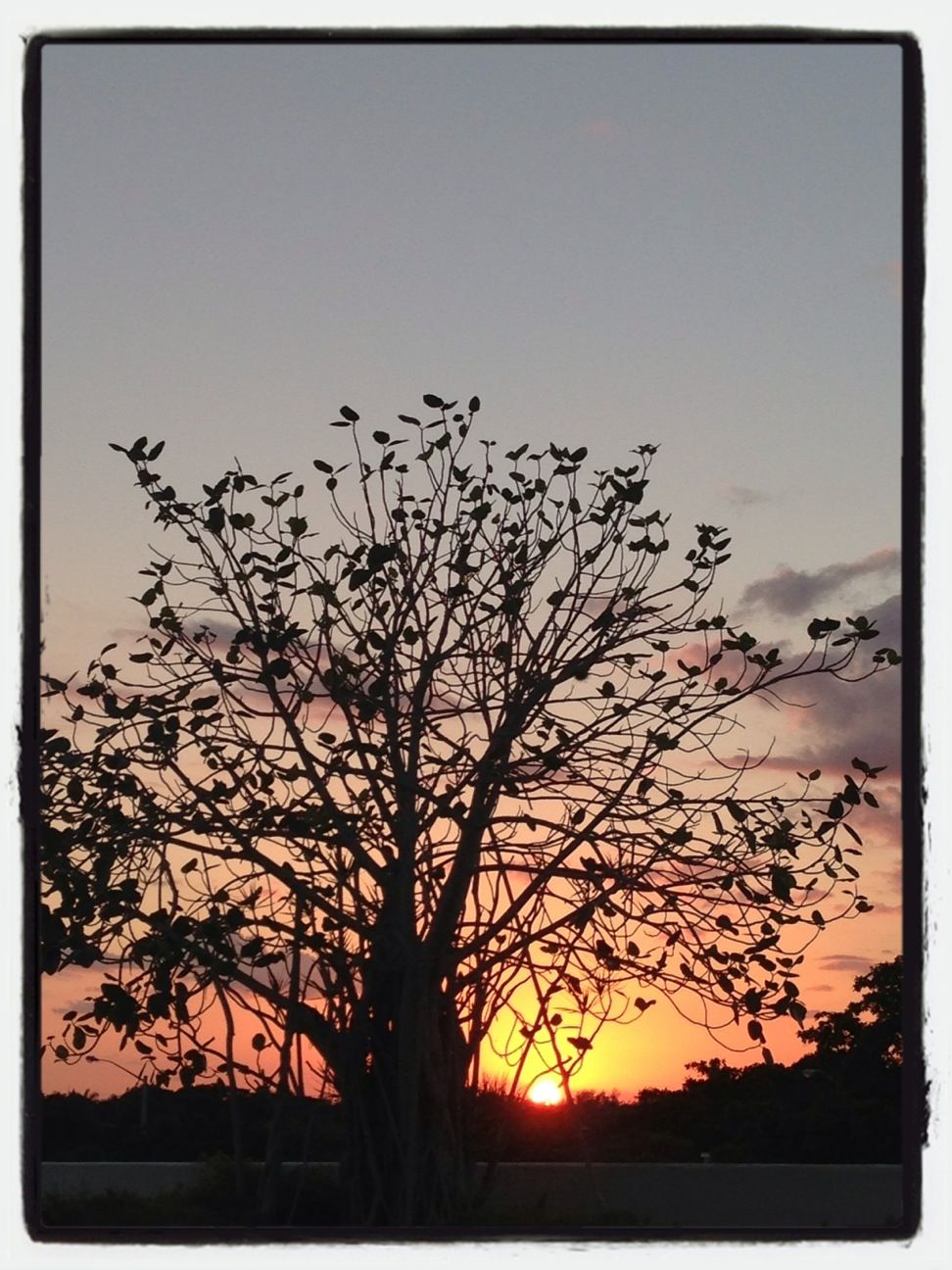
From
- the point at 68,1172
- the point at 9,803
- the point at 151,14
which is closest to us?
the point at 9,803

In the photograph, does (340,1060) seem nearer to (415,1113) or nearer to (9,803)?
(415,1113)

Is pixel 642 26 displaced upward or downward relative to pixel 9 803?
upward

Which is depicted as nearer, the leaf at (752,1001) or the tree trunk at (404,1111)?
the tree trunk at (404,1111)

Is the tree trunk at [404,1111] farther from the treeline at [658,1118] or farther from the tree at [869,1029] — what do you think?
the tree at [869,1029]

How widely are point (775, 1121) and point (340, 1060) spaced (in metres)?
0.98

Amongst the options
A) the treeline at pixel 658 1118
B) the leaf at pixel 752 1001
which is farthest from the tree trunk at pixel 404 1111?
the leaf at pixel 752 1001

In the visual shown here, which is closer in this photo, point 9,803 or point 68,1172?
point 9,803

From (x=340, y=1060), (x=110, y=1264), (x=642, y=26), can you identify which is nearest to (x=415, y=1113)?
(x=340, y=1060)

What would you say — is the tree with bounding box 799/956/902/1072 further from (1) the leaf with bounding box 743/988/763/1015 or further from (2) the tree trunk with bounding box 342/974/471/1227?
(2) the tree trunk with bounding box 342/974/471/1227

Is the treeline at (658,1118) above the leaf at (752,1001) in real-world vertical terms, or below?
below

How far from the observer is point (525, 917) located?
3160mm

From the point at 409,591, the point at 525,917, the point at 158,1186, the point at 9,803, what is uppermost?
the point at 409,591

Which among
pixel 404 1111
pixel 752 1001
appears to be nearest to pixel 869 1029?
pixel 752 1001

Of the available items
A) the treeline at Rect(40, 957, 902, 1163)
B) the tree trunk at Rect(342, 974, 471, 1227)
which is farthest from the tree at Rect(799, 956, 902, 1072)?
the tree trunk at Rect(342, 974, 471, 1227)
